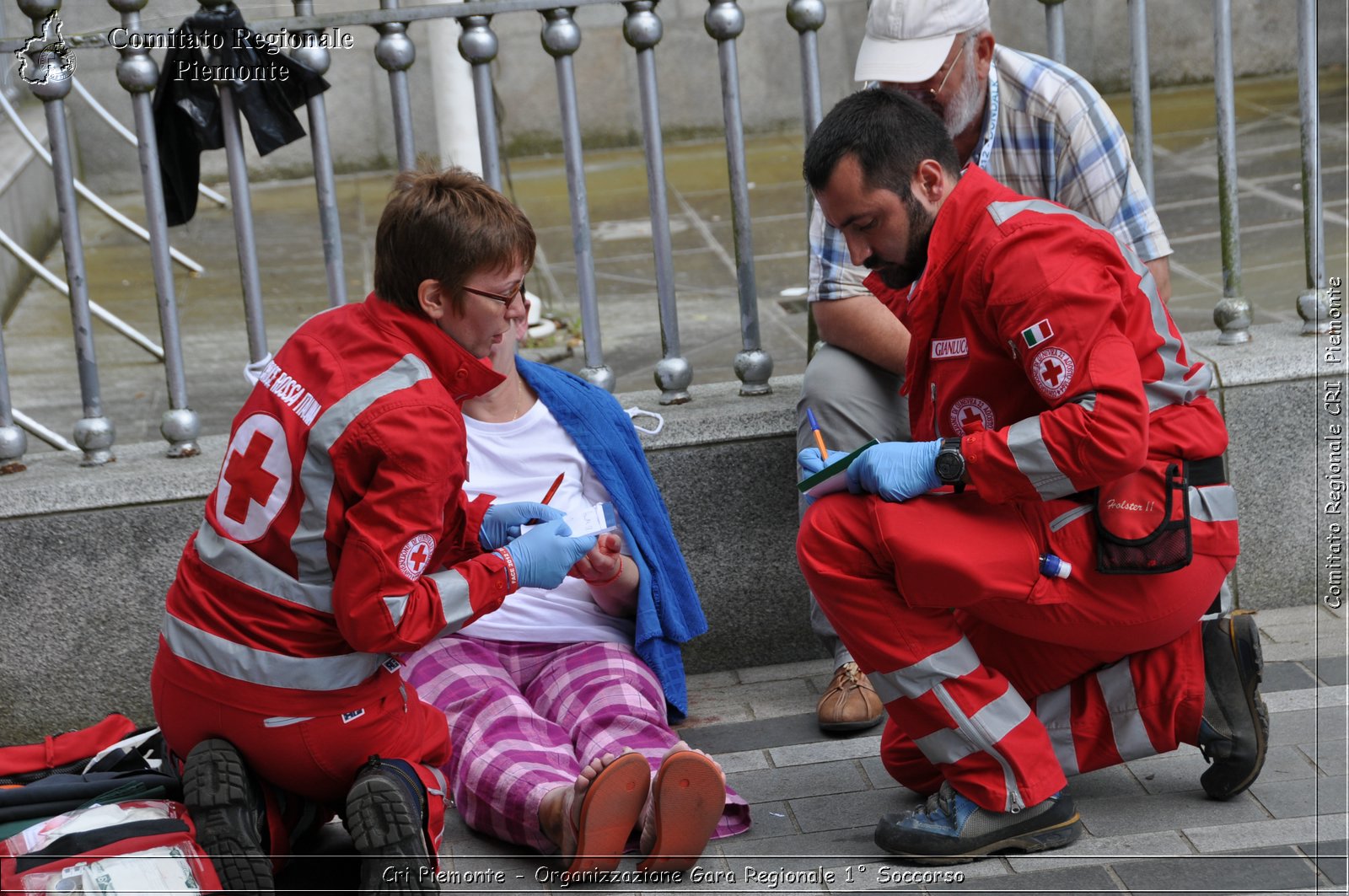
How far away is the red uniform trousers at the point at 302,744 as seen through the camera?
2.71m

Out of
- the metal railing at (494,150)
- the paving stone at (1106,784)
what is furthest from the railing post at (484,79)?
the paving stone at (1106,784)

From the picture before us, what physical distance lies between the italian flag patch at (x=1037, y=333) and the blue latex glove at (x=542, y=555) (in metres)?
0.91

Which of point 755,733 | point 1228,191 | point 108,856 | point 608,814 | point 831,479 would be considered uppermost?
point 1228,191

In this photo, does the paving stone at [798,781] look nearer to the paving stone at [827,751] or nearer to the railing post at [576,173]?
the paving stone at [827,751]

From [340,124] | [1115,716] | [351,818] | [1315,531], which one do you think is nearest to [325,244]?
[351,818]

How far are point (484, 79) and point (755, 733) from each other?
5.64 ft

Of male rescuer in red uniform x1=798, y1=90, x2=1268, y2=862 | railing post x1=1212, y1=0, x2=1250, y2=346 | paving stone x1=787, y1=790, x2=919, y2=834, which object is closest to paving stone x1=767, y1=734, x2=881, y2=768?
paving stone x1=787, y1=790, x2=919, y2=834

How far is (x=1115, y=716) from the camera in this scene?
116 inches

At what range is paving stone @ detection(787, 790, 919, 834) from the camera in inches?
119

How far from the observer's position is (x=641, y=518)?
3.47 m

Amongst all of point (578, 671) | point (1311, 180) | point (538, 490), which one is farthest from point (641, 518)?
point (1311, 180)

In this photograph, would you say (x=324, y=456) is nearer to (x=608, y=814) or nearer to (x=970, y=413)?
(x=608, y=814)

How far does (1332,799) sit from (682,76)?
799cm

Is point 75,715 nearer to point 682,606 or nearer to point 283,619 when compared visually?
point 283,619
